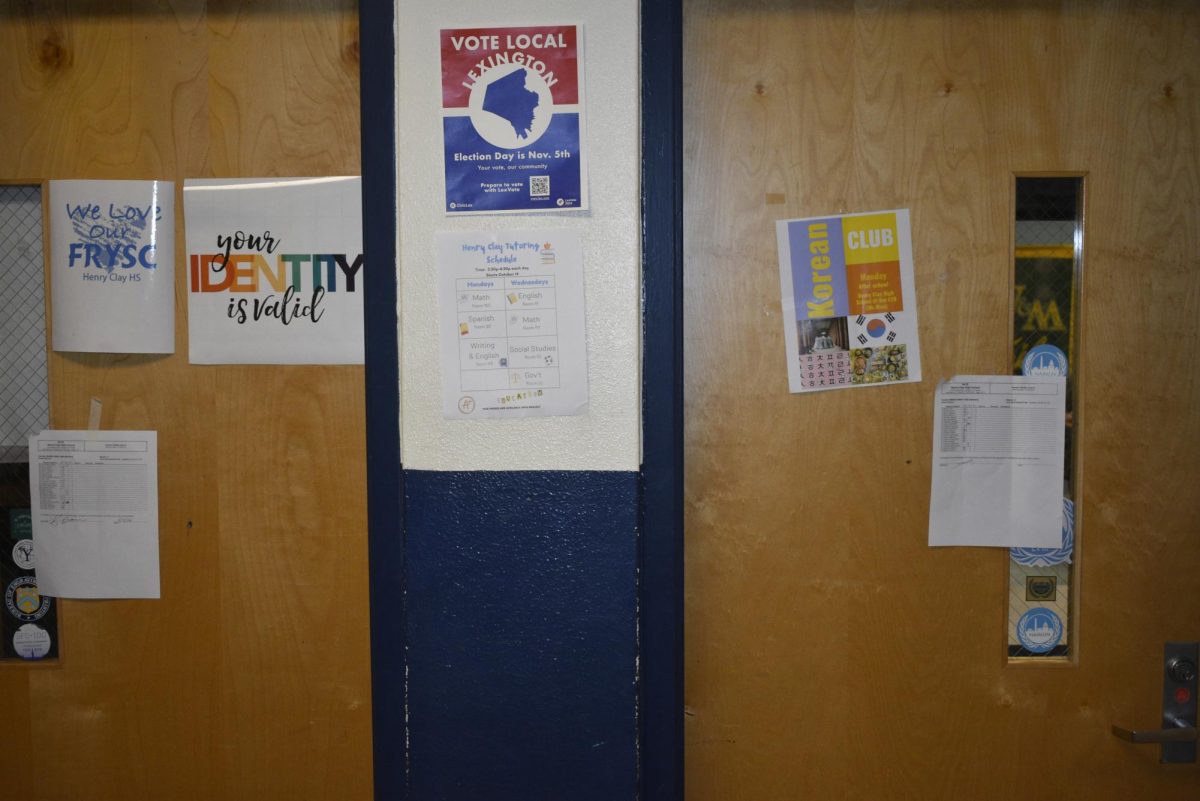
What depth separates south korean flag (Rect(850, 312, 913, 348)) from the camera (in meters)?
1.35

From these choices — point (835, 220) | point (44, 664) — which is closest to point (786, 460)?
point (835, 220)

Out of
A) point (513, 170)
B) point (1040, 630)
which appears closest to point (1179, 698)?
point (1040, 630)

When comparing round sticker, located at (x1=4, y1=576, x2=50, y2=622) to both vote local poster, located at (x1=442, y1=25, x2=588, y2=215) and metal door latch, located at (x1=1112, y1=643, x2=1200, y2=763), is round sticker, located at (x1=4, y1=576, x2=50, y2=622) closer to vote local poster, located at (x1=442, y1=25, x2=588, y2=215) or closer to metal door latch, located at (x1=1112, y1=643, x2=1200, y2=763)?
vote local poster, located at (x1=442, y1=25, x2=588, y2=215)

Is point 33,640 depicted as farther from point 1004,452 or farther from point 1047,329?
point 1047,329

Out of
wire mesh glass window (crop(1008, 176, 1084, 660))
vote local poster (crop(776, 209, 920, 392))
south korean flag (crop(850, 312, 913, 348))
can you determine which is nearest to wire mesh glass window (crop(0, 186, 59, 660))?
vote local poster (crop(776, 209, 920, 392))

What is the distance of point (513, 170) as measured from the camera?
1256 millimetres

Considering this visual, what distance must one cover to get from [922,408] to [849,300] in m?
0.23

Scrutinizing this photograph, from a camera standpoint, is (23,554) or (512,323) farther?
(23,554)

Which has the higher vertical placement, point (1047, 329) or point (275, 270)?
point (275, 270)

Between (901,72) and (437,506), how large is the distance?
1063 mm

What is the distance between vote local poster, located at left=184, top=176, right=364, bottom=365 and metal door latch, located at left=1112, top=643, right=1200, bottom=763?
1498mm

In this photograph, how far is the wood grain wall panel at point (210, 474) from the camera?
52.8 inches

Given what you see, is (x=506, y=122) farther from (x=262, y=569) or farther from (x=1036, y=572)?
(x=1036, y=572)

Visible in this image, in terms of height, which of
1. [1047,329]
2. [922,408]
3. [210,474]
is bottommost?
[210,474]
